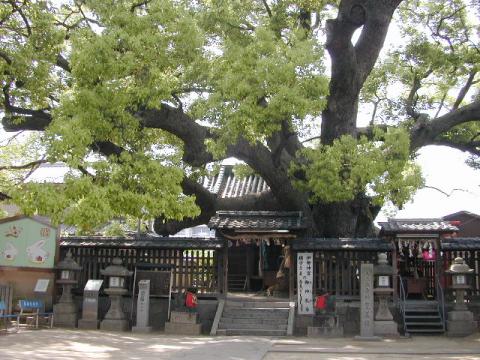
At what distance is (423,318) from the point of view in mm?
14836

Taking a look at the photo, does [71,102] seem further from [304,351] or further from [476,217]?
[476,217]

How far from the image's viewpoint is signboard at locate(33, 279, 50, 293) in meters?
15.3

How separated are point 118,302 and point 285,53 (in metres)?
8.30

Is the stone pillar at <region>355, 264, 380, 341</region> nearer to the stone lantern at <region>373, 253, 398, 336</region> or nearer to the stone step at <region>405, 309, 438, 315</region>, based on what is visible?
the stone lantern at <region>373, 253, 398, 336</region>

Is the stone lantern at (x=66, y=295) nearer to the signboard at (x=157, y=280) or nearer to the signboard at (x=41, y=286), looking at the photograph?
the signboard at (x=41, y=286)

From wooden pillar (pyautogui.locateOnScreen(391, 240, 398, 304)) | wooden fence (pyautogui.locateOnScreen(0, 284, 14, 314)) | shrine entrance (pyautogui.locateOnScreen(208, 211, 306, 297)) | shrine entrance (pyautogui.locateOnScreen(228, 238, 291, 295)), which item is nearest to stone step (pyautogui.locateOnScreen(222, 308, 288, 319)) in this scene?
shrine entrance (pyautogui.locateOnScreen(208, 211, 306, 297))

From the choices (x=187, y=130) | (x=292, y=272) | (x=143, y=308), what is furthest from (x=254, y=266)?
(x=187, y=130)

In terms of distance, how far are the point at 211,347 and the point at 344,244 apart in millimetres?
5713

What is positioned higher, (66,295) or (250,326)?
(66,295)

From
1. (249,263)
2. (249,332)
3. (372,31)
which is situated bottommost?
(249,332)

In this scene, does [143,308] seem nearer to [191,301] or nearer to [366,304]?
[191,301]

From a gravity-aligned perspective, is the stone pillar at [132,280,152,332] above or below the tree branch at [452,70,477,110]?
below

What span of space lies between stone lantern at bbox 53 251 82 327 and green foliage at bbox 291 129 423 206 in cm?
747

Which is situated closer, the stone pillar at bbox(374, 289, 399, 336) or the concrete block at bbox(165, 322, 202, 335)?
the stone pillar at bbox(374, 289, 399, 336)
